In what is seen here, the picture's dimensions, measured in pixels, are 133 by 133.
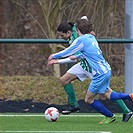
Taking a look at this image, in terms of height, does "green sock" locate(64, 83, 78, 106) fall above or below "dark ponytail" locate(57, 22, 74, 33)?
below

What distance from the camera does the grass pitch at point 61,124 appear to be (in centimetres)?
1269

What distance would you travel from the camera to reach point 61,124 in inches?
542

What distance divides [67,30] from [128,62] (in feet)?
9.34

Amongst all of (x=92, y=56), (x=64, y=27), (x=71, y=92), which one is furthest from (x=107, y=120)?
(x=64, y=27)

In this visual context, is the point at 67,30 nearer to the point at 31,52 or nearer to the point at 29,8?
the point at 29,8

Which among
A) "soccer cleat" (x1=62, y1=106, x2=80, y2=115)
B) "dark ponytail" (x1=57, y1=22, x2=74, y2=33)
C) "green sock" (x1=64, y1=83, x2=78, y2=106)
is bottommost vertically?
"soccer cleat" (x1=62, y1=106, x2=80, y2=115)

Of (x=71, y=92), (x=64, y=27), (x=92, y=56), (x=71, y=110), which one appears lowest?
(x=71, y=110)

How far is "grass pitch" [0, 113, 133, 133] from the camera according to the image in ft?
41.6

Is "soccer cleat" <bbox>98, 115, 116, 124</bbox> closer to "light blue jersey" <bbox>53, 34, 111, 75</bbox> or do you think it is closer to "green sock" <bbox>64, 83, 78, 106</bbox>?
"light blue jersey" <bbox>53, 34, 111, 75</bbox>

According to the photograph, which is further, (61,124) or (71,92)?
(71,92)

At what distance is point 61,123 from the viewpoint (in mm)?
13945

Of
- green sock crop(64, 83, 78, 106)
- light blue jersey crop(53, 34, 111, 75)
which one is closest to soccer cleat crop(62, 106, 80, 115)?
green sock crop(64, 83, 78, 106)

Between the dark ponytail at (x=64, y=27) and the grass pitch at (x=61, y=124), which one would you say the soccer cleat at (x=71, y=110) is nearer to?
the grass pitch at (x=61, y=124)

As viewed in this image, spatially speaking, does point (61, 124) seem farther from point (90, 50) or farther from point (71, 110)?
point (71, 110)
